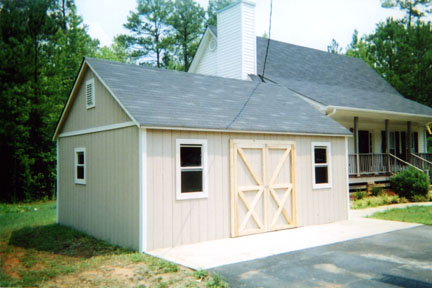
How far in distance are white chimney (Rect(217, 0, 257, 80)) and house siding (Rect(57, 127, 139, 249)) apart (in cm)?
842

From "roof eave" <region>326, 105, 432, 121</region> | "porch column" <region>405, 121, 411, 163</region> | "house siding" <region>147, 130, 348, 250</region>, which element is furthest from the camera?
"porch column" <region>405, 121, 411, 163</region>

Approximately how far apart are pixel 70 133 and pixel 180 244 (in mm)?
5543

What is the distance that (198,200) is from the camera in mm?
9281

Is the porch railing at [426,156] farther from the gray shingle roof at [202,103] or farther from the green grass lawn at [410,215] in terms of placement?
the gray shingle roof at [202,103]

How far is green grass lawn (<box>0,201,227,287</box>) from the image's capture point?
21.2ft

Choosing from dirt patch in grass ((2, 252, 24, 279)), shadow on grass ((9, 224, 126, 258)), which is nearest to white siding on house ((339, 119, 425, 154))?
shadow on grass ((9, 224, 126, 258))

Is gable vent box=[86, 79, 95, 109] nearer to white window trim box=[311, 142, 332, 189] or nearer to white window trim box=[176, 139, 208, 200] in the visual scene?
white window trim box=[176, 139, 208, 200]

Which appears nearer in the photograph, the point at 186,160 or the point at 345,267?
the point at 345,267

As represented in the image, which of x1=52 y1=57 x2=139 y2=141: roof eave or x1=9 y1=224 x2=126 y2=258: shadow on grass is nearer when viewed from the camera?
x1=9 y1=224 x2=126 y2=258: shadow on grass

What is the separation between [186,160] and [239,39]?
9.74 meters

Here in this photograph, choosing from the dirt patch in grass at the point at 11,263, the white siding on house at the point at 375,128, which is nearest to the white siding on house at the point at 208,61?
the white siding on house at the point at 375,128

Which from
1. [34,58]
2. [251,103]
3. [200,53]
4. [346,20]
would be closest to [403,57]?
[200,53]

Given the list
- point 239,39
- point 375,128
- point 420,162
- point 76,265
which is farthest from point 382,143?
point 76,265

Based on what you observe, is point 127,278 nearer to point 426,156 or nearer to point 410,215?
point 410,215
